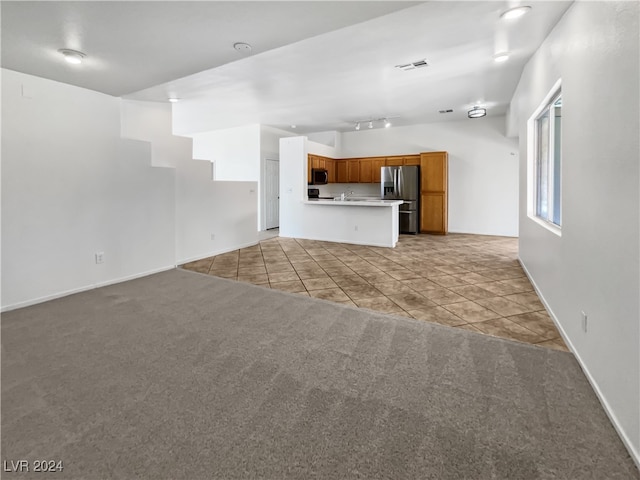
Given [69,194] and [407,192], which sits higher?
[407,192]

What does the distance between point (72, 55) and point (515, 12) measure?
13.0 feet

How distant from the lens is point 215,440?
151 cm

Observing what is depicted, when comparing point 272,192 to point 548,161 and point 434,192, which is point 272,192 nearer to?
point 434,192

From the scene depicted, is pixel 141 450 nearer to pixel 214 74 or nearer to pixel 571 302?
pixel 571 302

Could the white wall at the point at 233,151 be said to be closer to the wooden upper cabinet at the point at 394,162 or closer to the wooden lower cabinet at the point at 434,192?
the wooden upper cabinet at the point at 394,162

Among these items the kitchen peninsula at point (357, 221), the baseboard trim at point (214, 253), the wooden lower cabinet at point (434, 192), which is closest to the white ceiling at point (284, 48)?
the wooden lower cabinet at point (434, 192)

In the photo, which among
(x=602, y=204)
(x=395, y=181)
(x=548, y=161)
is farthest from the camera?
(x=395, y=181)

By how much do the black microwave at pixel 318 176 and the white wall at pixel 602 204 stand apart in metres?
5.86

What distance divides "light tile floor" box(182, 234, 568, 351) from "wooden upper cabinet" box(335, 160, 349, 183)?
305 centimetres

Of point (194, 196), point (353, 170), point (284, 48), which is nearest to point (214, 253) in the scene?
point (194, 196)

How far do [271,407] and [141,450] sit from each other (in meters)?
0.60

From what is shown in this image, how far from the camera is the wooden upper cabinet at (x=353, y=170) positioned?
9109 mm

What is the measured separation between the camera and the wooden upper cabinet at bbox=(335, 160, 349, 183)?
9.27m

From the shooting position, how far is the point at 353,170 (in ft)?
30.1
